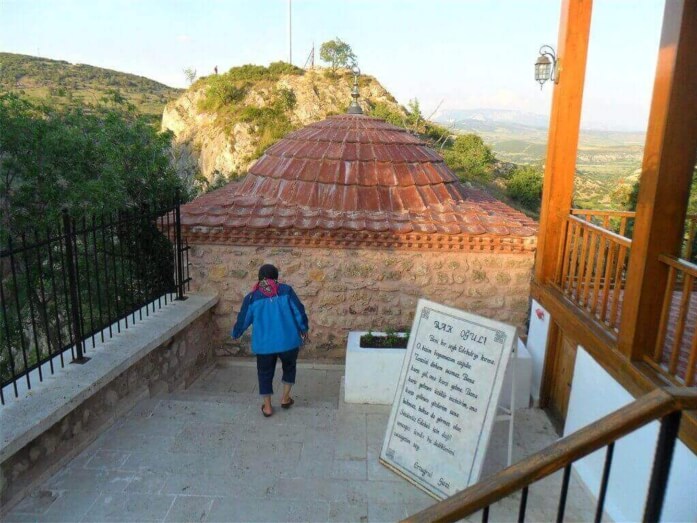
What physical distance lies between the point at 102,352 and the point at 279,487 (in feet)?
7.44

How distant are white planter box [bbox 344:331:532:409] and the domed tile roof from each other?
1804 mm

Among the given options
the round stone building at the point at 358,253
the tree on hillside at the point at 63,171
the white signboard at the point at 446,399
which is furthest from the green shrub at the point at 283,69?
the white signboard at the point at 446,399

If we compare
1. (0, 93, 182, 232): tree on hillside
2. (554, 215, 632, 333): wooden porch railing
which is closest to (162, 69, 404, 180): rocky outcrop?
(0, 93, 182, 232): tree on hillside

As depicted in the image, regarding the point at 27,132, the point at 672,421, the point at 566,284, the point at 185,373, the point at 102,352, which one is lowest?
the point at 185,373

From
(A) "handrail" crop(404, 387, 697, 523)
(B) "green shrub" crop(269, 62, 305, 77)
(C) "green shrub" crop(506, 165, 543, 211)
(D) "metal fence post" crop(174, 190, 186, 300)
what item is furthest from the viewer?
(B) "green shrub" crop(269, 62, 305, 77)

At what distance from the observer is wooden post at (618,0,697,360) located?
9.97ft

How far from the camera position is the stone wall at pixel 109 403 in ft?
11.4

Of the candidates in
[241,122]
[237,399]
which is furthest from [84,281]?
[241,122]

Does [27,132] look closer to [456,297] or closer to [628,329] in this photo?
[456,297]

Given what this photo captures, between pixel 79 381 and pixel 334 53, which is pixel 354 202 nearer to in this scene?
pixel 79 381

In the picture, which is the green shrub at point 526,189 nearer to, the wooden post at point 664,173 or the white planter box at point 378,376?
the white planter box at point 378,376

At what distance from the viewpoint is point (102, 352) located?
4.71m

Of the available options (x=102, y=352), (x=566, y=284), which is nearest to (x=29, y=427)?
(x=102, y=352)

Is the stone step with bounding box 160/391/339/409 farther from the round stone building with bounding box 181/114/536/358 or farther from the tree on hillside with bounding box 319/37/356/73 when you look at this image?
the tree on hillside with bounding box 319/37/356/73
